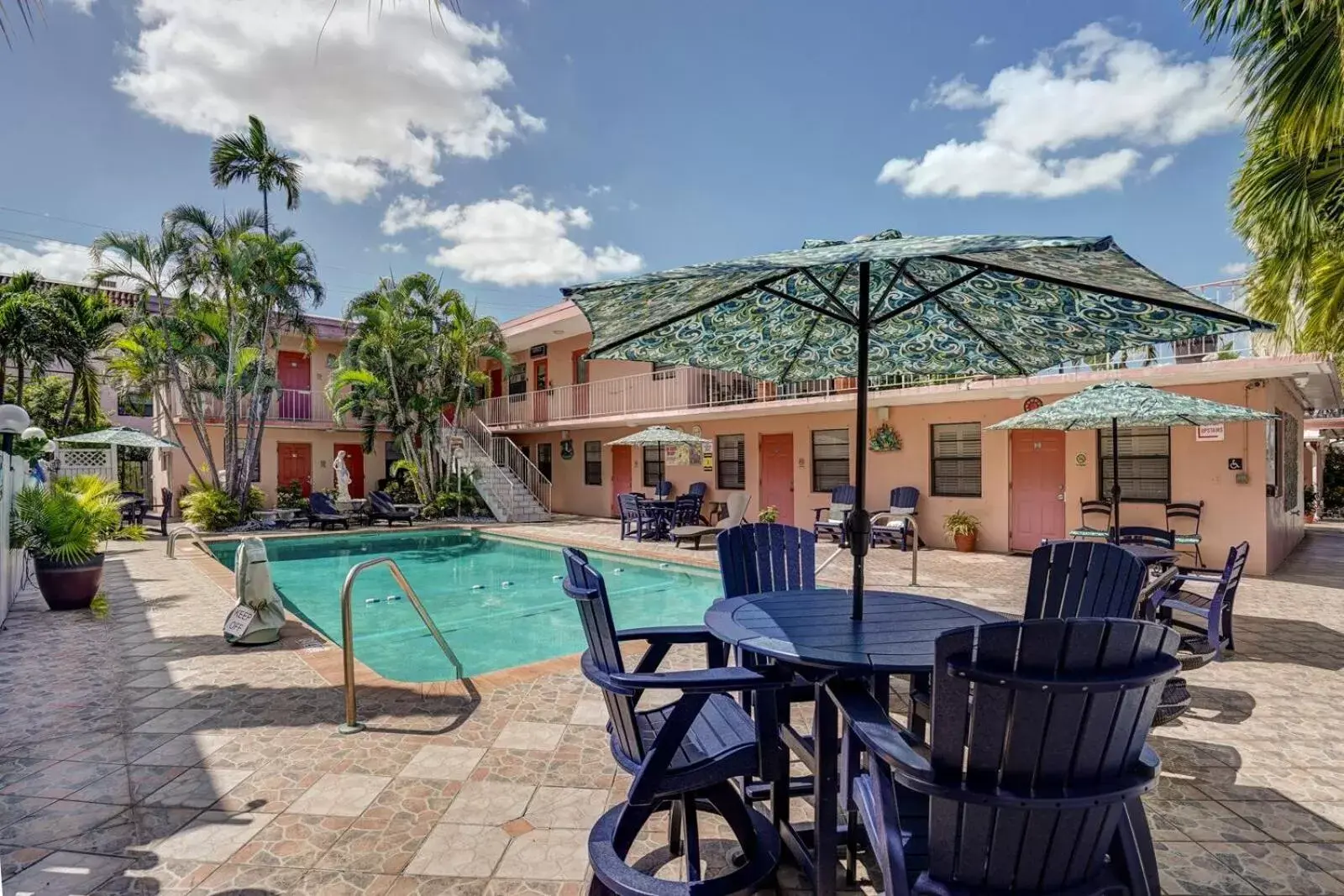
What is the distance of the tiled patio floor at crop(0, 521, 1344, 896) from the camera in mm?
2441

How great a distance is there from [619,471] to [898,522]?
8.53 m

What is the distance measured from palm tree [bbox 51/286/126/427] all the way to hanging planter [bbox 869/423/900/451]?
59.6 ft

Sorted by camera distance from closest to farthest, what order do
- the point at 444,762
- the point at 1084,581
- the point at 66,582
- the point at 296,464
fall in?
the point at 444,762 → the point at 1084,581 → the point at 66,582 → the point at 296,464

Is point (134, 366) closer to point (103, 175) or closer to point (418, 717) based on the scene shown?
point (103, 175)

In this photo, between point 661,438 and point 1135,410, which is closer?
point 1135,410

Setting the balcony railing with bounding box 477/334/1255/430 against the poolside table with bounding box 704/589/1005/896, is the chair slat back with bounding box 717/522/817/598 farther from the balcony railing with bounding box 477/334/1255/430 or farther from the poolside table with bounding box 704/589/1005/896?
the balcony railing with bounding box 477/334/1255/430

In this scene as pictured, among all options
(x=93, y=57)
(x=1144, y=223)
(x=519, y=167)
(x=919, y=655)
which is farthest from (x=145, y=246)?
(x=1144, y=223)

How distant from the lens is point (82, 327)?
51.7ft

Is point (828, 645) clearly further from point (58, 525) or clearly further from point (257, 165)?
point (257, 165)

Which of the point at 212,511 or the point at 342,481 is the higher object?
the point at 342,481

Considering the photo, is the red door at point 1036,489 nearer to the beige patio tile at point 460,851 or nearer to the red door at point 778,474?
the red door at point 778,474

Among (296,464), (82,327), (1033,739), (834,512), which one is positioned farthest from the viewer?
(296,464)

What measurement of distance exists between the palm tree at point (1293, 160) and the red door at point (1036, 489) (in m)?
3.74

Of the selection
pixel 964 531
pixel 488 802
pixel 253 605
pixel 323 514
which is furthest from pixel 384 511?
pixel 488 802
